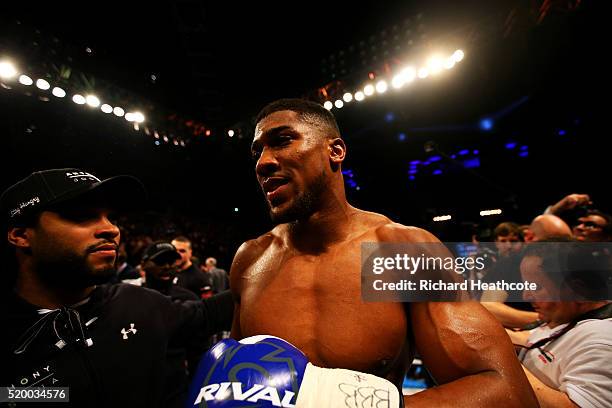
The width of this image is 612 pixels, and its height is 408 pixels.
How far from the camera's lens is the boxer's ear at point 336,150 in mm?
1437

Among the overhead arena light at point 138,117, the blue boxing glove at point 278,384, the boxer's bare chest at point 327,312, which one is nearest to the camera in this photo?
the blue boxing glove at point 278,384

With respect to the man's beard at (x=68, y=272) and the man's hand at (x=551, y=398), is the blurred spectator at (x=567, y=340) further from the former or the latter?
the man's beard at (x=68, y=272)

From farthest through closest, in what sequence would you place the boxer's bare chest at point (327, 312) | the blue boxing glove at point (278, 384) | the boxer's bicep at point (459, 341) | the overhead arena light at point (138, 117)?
1. the overhead arena light at point (138, 117)
2. the boxer's bare chest at point (327, 312)
3. the boxer's bicep at point (459, 341)
4. the blue boxing glove at point (278, 384)

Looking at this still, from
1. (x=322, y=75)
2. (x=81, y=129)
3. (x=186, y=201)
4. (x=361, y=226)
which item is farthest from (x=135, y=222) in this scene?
(x=361, y=226)

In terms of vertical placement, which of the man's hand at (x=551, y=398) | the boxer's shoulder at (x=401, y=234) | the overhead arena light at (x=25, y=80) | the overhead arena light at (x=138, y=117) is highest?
the overhead arena light at (x=138, y=117)

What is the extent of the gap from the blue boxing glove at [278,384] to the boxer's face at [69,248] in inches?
29.9

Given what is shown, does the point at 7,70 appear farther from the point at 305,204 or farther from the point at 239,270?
the point at 305,204

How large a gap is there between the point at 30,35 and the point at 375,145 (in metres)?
6.93

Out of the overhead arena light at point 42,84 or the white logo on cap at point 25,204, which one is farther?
the overhead arena light at point 42,84

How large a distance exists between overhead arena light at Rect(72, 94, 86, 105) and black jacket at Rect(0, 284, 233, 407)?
17.1 feet

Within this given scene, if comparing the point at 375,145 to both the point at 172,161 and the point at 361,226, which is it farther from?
the point at 361,226

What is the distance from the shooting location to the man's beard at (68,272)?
1.29 meters

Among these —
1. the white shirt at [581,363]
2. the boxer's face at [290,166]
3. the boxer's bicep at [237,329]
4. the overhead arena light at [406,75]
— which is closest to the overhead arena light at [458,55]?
the overhead arena light at [406,75]

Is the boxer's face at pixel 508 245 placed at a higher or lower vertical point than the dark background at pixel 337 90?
lower
